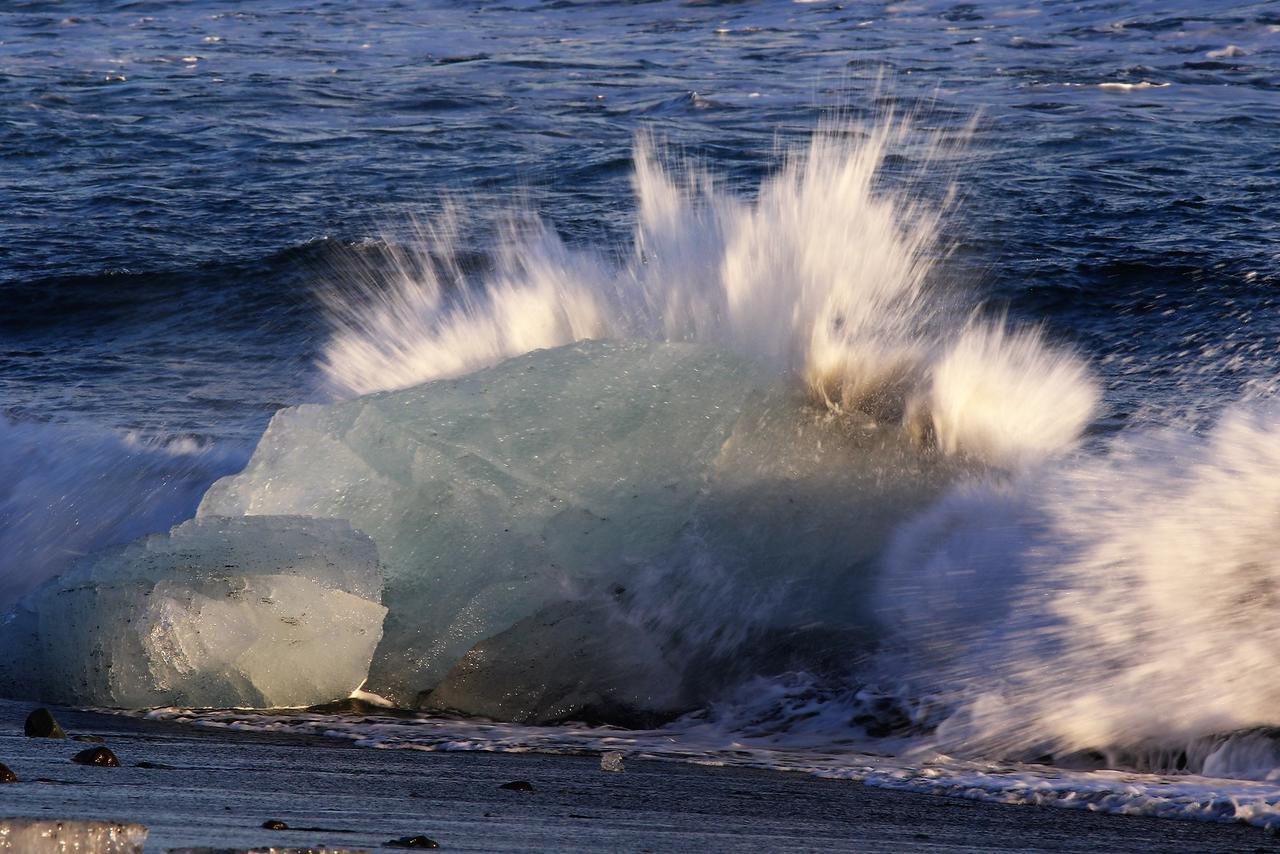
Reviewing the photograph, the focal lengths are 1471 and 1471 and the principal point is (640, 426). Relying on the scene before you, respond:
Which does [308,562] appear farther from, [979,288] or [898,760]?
[979,288]

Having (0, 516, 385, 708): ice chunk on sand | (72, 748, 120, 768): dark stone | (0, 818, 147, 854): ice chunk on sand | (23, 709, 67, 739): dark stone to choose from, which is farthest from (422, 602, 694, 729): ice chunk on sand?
(0, 818, 147, 854): ice chunk on sand

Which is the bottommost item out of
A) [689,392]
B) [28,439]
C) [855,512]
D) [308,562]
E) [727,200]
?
[308,562]

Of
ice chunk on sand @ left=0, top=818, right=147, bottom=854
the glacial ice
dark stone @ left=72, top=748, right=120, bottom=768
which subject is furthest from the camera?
the glacial ice

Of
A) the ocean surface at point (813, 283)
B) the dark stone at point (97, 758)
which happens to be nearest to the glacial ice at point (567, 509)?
the ocean surface at point (813, 283)

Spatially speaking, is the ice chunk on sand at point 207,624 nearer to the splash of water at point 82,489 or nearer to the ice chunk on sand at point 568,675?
the ice chunk on sand at point 568,675

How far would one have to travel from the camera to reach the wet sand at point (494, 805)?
195cm

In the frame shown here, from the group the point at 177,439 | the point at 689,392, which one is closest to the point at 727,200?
the point at 689,392

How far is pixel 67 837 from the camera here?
1659mm

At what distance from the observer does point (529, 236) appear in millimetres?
8359

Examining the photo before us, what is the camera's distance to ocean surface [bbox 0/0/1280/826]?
133 inches

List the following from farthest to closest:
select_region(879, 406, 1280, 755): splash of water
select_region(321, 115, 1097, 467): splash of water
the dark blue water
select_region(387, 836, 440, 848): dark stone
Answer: the dark blue water → select_region(321, 115, 1097, 467): splash of water → select_region(879, 406, 1280, 755): splash of water → select_region(387, 836, 440, 848): dark stone

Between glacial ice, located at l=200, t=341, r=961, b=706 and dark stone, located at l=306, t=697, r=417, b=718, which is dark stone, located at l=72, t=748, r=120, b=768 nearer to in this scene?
dark stone, located at l=306, t=697, r=417, b=718

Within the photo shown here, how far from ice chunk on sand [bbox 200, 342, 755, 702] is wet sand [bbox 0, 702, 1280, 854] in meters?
0.81

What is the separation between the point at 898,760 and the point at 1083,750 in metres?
0.40
